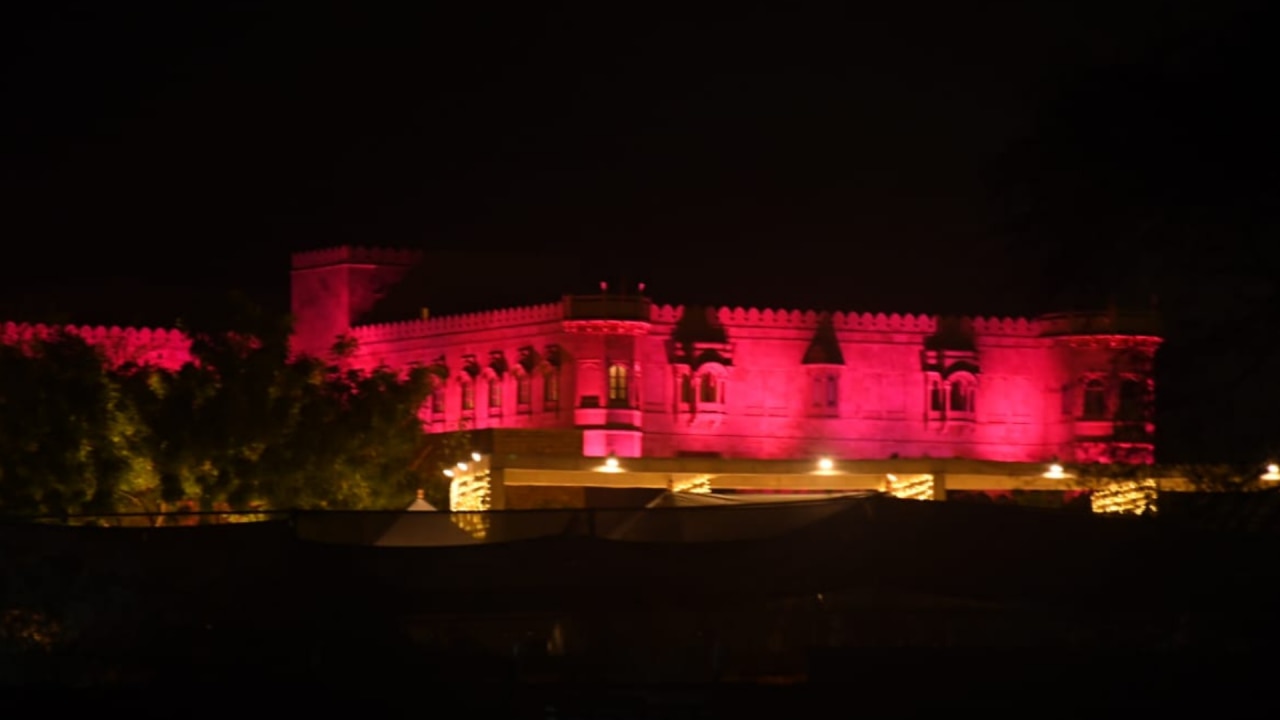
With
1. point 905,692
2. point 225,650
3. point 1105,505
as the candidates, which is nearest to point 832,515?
point 905,692

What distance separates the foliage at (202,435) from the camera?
5062cm

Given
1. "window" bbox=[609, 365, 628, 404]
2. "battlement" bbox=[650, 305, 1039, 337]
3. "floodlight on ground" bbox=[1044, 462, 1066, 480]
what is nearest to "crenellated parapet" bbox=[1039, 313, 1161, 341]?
"battlement" bbox=[650, 305, 1039, 337]

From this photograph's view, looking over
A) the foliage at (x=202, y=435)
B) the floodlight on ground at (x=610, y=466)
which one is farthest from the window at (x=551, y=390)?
the floodlight on ground at (x=610, y=466)

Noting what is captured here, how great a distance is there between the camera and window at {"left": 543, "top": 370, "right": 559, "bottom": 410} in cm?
7650

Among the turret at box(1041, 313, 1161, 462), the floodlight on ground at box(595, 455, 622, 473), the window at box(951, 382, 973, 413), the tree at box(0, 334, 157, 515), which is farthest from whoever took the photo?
the window at box(951, 382, 973, 413)

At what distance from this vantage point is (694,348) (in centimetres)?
7712

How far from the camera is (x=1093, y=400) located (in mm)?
76938

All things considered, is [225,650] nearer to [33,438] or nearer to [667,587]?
[667,587]

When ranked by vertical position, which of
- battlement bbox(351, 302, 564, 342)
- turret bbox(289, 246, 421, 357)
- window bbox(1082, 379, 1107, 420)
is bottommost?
window bbox(1082, 379, 1107, 420)

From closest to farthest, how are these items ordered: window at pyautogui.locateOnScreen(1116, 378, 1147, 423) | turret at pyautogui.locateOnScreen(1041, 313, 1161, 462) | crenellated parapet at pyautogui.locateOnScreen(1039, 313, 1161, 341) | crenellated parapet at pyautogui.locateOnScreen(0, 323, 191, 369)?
window at pyautogui.locateOnScreen(1116, 378, 1147, 423) < turret at pyautogui.locateOnScreen(1041, 313, 1161, 462) < crenellated parapet at pyautogui.locateOnScreen(1039, 313, 1161, 341) < crenellated parapet at pyautogui.locateOnScreen(0, 323, 191, 369)

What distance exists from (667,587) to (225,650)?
4256 mm

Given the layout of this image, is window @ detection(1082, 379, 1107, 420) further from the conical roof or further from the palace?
the conical roof

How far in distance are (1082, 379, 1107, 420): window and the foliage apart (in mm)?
27315

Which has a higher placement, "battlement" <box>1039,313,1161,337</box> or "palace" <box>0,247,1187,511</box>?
"battlement" <box>1039,313,1161,337</box>
